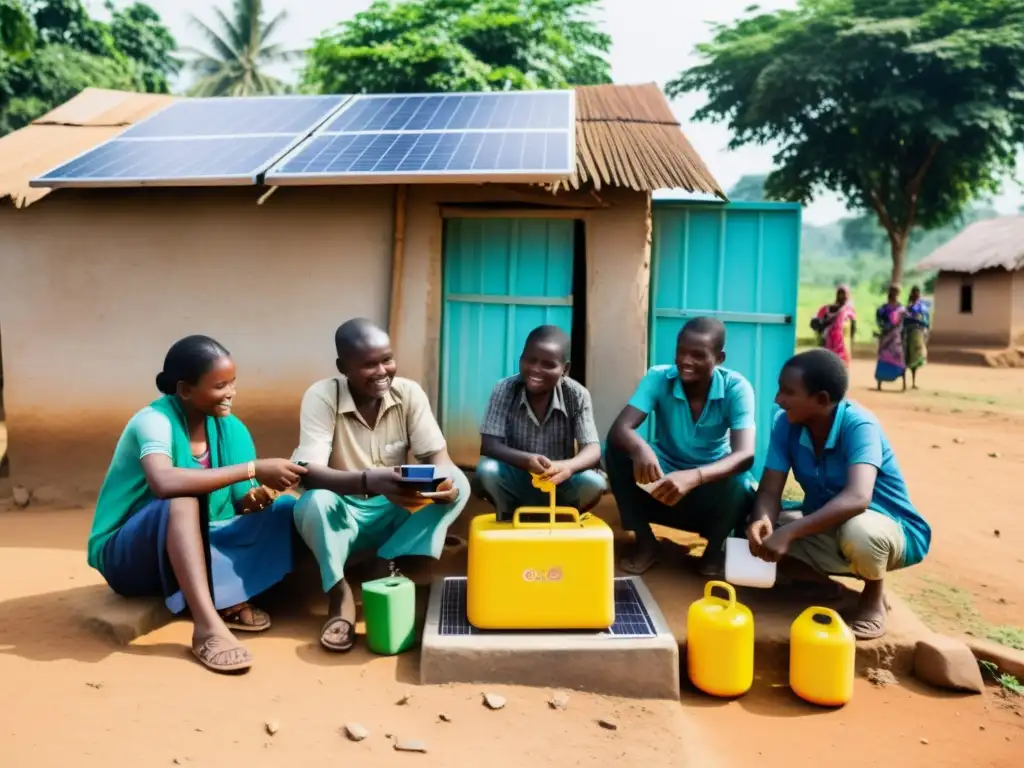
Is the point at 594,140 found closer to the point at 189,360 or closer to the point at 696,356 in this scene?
the point at 696,356

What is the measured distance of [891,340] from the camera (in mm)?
12617

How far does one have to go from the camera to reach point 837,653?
10.4 feet

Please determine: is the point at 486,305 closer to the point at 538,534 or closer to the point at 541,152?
the point at 541,152

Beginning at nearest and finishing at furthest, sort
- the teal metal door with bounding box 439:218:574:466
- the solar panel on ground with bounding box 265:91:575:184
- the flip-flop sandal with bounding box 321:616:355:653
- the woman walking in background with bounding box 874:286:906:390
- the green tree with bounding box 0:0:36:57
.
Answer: the flip-flop sandal with bounding box 321:616:355:653 < the green tree with bounding box 0:0:36:57 < the solar panel on ground with bounding box 265:91:575:184 < the teal metal door with bounding box 439:218:574:466 < the woman walking in background with bounding box 874:286:906:390

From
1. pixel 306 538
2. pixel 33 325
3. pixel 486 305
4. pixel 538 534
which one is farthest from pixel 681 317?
pixel 33 325

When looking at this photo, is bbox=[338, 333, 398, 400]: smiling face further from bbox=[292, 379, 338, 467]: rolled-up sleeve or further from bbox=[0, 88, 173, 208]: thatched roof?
bbox=[0, 88, 173, 208]: thatched roof

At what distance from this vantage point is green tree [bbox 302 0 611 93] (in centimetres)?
1681

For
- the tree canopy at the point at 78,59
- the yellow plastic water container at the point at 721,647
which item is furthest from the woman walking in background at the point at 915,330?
the tree canopy at the point at 78,59

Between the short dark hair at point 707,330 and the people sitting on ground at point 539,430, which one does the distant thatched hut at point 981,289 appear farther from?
the people sitting on ground at point 539,430

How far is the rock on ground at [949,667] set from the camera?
337 centimetres

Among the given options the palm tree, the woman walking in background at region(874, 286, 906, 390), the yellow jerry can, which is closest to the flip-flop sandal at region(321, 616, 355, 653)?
the yellow jerry can

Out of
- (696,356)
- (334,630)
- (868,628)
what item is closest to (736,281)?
(696,356)

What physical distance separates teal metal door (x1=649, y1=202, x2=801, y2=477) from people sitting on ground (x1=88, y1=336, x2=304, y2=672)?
280 cm

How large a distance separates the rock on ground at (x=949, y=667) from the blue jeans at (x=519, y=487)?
5.09 feet
